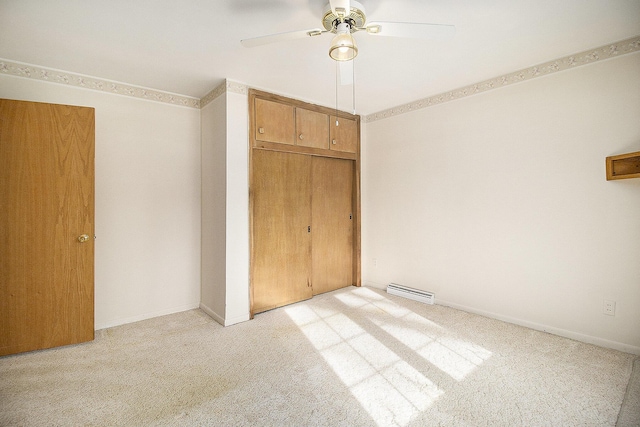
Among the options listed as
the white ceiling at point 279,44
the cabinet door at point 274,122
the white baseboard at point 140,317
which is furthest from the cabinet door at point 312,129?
the white baseboard at point 140,317

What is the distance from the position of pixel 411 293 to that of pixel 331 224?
50.7 inches

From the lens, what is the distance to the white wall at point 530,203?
92.0 inches

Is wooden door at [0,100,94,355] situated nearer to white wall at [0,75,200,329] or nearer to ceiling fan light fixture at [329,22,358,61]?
white wall at [0,75,200,329]

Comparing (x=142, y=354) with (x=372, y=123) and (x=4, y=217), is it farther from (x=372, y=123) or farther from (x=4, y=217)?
(x=372, y=123)

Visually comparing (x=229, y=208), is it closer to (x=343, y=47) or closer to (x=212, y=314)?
(x=212, y=314)

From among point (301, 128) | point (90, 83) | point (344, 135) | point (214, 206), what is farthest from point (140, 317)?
point (344, 135)

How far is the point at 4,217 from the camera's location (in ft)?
7.50

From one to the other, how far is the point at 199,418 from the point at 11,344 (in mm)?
1816

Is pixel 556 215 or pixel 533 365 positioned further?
pixel 556 215

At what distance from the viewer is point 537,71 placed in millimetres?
2688

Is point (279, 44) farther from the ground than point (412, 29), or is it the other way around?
point (279, 44)

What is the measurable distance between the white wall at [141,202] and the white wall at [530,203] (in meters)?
2.47

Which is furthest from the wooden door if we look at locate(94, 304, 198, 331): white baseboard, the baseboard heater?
the baseboard heater

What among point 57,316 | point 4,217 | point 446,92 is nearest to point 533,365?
point 446,92
